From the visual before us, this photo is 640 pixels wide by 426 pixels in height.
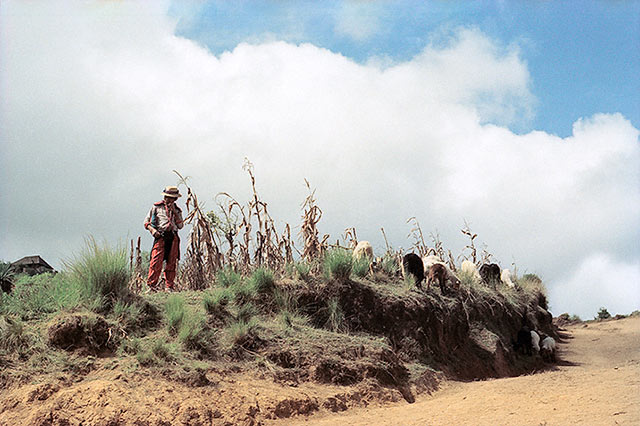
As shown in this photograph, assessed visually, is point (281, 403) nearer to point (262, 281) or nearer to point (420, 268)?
point (262, 281)

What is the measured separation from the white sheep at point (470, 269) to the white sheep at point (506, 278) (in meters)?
1.94

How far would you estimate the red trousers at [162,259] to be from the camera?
31.4 ft

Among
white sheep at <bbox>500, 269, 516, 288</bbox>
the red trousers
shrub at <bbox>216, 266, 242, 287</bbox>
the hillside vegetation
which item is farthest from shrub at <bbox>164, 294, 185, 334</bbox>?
white sheep at <bbox>500, 269, 516, 288</bbox>

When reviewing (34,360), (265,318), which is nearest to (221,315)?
(265,318)

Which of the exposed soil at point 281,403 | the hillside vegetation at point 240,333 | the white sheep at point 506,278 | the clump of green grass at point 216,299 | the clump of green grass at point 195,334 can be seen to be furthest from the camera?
the white sheep at point 506,278

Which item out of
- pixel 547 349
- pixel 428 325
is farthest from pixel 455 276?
pixel 547 349

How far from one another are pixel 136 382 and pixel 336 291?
3.98 m

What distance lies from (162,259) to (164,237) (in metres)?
0.38

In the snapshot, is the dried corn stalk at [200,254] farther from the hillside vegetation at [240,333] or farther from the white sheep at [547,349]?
the white sheep at [547,349]

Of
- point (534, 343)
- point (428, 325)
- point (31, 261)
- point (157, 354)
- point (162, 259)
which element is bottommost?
point (534, 343)

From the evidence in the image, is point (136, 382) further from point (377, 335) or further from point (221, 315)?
point (377, 335)

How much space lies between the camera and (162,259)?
961cm

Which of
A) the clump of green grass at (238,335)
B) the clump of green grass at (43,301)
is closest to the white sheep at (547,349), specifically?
the clump of green grass at (238,335)

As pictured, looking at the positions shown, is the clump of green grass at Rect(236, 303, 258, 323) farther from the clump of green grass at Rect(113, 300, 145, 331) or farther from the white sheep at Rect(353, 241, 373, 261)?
the white sheep at Rect(353, 241, 373, 261)
